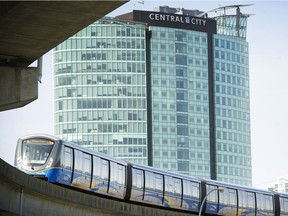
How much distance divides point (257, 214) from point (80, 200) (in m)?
19.9

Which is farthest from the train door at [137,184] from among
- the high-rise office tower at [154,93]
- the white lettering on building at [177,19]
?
the white lettering on building at [177,19]

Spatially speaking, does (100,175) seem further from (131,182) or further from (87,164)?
(131,182)

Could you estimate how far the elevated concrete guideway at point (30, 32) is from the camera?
16844 millimetres

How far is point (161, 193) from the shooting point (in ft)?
161

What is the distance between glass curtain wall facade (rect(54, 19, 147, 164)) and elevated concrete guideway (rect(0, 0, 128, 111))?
140m

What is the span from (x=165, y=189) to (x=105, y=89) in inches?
4569

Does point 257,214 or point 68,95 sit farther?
point 68,95

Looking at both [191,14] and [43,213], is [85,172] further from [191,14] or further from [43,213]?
[191,14]

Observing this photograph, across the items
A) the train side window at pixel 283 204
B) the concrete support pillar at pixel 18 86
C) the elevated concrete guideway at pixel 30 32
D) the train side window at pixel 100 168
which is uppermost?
the elevated concrete guideway at pixel 30 32

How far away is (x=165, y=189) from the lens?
4941 cm

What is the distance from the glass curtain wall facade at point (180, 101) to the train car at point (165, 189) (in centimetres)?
11422

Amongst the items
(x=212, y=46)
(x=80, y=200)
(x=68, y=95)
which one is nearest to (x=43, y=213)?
(x=80, y=200)

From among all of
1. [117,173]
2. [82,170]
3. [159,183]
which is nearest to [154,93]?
[159,183]

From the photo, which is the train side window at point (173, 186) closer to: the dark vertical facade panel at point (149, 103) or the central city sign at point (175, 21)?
the dark vertical facade panel at point (149, 103)
